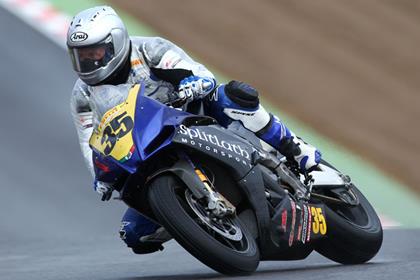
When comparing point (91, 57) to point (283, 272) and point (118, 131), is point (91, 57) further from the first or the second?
point (283, 272)

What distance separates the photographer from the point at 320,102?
1105 cm

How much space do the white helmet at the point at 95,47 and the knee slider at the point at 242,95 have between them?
0.62 meters

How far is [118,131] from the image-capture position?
5613 mm

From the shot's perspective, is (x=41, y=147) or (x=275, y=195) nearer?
(x=275, y=195)

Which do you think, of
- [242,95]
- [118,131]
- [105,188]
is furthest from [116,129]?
[242,95]

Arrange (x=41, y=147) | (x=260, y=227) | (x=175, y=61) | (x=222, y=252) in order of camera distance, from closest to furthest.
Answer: (x=222, y=252) → (x=260, y=227) → (x=175, y=61) → (x=41, y=147)

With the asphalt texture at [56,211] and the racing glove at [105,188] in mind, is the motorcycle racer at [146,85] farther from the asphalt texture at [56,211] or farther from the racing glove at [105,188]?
the asphalt texture at [56,211]

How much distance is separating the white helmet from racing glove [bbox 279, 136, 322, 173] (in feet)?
3.65

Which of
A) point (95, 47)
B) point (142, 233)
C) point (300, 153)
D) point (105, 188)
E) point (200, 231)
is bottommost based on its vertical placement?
point (142, 233)

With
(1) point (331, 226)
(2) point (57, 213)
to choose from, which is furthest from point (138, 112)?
(2) point (57, 213)

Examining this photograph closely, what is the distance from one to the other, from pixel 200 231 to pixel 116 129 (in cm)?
68

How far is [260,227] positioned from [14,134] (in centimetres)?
476

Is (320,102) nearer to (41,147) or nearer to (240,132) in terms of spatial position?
(41,147)

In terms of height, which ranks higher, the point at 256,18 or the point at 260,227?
the point at 260,227
